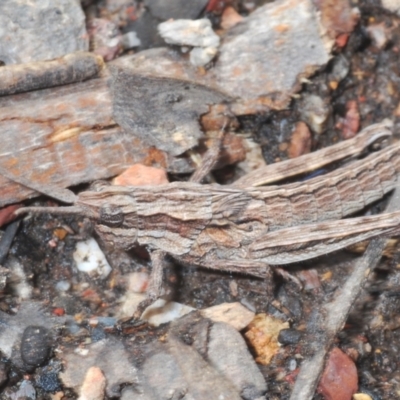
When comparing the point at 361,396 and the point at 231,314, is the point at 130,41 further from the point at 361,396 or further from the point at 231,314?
the point at 361,396

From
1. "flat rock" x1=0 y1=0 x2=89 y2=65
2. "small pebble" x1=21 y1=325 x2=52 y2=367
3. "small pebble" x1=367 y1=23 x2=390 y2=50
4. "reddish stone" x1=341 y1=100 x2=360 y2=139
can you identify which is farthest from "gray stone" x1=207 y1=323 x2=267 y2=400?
"small pebble" x1=367 y1=23 x2=390 y2=50

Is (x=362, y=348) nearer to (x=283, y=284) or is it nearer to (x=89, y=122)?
(x=283, y=284)

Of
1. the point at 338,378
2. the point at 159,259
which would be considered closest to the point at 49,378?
the point at 159,259

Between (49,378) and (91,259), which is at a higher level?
(91,259)

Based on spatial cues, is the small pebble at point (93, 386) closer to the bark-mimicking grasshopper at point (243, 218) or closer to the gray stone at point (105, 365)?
the gray stone at point (105, 365)

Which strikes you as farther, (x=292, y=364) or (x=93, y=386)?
(x=292, y=364)

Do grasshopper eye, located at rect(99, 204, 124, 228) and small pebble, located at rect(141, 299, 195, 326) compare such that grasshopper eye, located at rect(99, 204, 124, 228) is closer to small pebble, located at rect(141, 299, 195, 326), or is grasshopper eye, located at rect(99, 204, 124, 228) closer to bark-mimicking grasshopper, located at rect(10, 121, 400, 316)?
bark-mimicking grasshopper, located at rect(10, 121, 400, 316)
